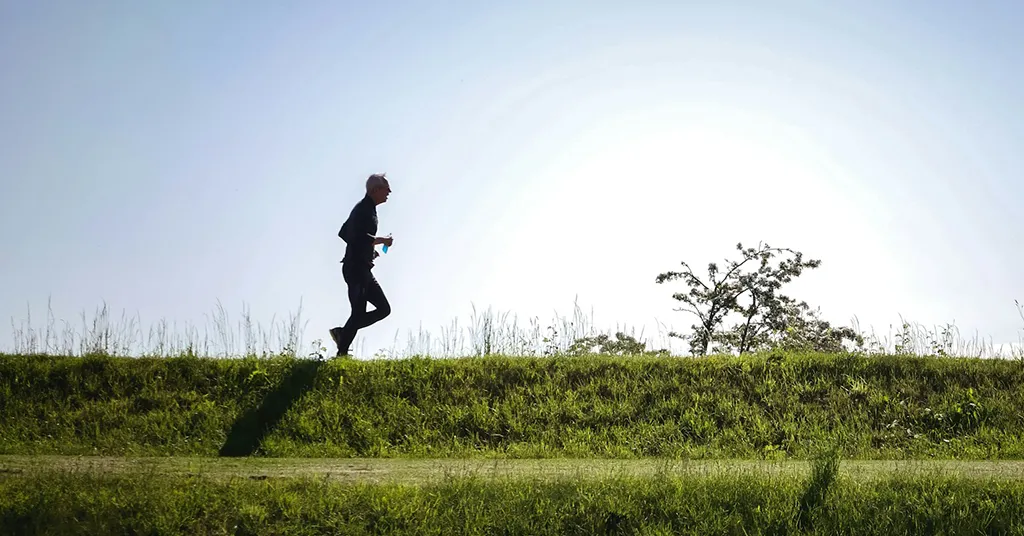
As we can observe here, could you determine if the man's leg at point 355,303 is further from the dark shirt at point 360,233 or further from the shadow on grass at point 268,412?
the shadow on grass at point 268,412

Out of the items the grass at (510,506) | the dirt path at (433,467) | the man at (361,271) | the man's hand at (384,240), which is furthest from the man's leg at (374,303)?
the grass at (510,506)

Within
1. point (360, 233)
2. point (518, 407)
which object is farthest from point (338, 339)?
point (518, 407)

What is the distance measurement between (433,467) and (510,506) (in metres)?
2.37

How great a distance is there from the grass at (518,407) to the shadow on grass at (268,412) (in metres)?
0.03

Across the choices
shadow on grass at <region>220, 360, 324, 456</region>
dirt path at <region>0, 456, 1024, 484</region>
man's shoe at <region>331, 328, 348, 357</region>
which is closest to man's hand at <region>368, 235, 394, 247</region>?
man's shoe at <region>331, 328, 348, 357</region>

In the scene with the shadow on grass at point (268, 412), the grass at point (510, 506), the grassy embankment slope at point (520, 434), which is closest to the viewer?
the grass at point (510, 506)

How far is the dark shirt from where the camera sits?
1475cm

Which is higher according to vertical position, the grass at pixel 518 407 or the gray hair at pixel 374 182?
the gray hair at pixel 374 182

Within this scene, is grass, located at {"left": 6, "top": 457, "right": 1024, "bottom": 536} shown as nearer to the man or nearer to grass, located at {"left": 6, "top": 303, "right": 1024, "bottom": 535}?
grass, located at {"left": 6, "top": 303, "right": 1024, "bottom": 535}

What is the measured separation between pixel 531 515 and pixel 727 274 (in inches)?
1183

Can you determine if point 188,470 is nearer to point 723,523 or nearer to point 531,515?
point 531,515

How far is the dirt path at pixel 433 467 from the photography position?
31.3 feet

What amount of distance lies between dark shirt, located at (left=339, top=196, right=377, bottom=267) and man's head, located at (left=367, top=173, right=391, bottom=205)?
165 mm

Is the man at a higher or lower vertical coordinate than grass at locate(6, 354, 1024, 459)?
higher
